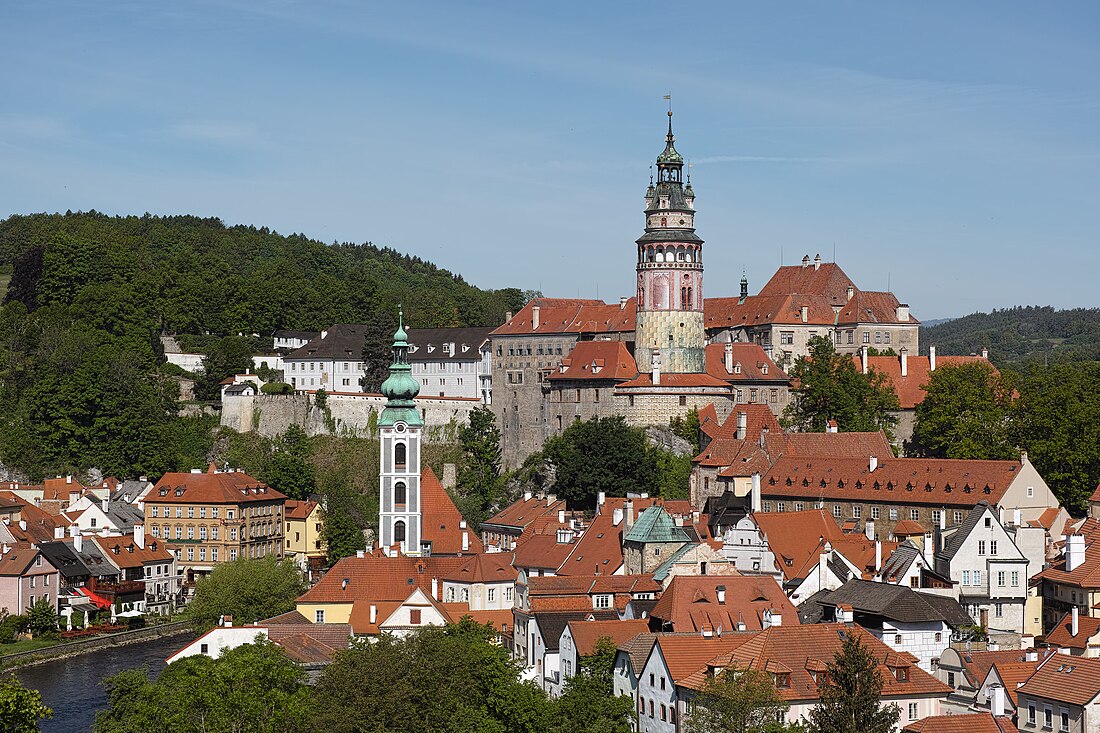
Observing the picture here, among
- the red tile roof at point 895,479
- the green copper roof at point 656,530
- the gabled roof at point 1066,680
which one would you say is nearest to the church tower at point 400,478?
the red tile roof at point 895,479

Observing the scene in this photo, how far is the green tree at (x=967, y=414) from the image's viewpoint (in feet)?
252

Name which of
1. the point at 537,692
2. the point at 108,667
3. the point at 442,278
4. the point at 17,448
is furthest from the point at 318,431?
the point at 442,278

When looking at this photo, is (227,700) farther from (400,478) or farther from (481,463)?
(481,463)

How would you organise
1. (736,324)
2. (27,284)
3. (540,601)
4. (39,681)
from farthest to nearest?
(27,284)
(736,324)
(39,681)
(540,601)

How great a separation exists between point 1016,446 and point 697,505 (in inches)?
536

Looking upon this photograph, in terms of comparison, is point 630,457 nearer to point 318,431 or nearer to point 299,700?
point 318,431

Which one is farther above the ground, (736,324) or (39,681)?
(736,324)

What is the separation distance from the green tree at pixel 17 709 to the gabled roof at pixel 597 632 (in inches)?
682

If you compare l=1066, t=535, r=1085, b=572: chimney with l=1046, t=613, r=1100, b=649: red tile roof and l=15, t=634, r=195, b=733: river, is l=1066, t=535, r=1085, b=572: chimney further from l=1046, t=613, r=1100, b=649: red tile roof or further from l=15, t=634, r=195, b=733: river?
l=15, t=634, r=195, b=733: river

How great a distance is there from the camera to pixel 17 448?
326 ft

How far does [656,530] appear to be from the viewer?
6078 centimetres

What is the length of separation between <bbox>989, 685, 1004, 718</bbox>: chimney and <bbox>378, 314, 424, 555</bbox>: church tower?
3415 cm

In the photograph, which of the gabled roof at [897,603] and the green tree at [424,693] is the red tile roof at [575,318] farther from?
the green tree at [424,693]

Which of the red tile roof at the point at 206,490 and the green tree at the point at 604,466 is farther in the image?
the red tile roof at the point at 206,490
